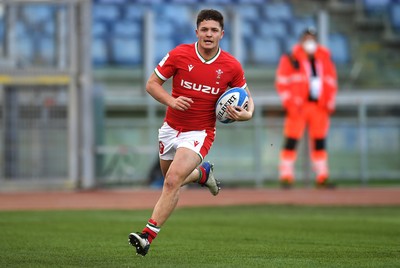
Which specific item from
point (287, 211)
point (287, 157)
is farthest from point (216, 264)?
point (287, 157)

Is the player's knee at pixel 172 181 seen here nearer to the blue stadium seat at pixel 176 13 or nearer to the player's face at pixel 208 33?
the player's face at pixel 208 33

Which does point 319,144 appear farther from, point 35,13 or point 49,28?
point 35,13

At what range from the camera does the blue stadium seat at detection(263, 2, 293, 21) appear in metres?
21.4

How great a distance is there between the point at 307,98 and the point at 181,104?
9803mm

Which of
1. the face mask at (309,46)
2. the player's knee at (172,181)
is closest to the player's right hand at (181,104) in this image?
the player's knee at (172,181)

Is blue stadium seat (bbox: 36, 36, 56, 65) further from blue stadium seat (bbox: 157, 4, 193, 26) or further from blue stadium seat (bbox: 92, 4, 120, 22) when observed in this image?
blue stadium seat (bbox: 157, 4, 193, 26)

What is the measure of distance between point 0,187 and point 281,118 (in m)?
5.76

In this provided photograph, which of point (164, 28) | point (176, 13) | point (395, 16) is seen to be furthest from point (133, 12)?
point (395, 16)

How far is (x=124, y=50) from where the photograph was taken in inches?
845

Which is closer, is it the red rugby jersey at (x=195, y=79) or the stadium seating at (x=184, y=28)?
the red rugby jersey at (x=195, y=79)

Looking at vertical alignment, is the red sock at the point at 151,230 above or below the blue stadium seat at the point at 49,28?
below

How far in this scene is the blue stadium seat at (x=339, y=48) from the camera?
2169 cm

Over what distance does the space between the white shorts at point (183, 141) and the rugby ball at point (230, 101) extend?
227mm

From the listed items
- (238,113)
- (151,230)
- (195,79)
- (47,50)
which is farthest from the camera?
(47,50)
